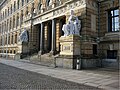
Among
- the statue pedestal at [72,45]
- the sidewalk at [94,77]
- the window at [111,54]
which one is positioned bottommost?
the sidewalk at [94,77]

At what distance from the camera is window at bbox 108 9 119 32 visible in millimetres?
18422

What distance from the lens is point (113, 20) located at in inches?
738

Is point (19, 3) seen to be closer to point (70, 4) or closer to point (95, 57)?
point (70, 4)

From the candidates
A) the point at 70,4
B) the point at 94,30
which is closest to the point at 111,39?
the point at 94,30

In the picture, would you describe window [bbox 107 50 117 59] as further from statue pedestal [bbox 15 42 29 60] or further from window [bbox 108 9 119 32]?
statue pedestal [bbox 15 42 29 60]

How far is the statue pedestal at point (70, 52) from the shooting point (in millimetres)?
17142

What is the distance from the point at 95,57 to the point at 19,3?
3049 centimetres

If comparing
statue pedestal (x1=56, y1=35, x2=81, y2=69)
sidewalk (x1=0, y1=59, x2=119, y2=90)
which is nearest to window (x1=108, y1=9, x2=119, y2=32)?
statue pedestal (x1=56, y1=35, x2=81, y2=69)

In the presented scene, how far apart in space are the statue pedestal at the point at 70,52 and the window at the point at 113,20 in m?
3.93

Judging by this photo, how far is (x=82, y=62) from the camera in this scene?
17.5m

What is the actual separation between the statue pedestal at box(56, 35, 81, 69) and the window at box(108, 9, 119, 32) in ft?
12.9

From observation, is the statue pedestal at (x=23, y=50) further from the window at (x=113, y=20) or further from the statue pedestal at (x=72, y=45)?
the window at (x=113, y=20)

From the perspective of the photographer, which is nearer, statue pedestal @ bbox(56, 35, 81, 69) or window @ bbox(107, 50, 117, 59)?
statue pedestal @ bbox(56, 35, 81, 69)

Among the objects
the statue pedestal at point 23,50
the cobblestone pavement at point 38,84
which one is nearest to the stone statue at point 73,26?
the cobblestone pavement at point 38,84
